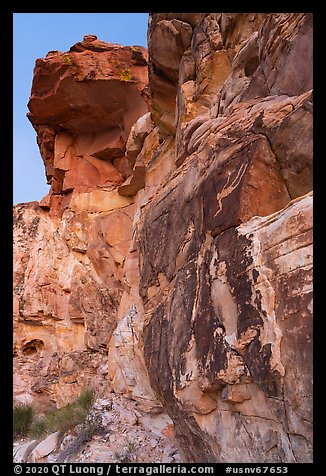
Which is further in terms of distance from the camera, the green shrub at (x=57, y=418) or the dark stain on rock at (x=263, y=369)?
the green shrub at (x=57, y=418)

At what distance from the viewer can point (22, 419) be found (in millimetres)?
12062

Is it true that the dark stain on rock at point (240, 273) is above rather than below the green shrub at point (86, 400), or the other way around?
above

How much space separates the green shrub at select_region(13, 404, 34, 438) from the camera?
11.3 meters

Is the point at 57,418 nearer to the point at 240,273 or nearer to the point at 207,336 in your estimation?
the point at 207,336

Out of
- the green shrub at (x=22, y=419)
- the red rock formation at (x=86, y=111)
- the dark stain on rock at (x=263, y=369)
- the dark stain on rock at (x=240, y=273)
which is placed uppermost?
the red rock formation at (x=86, y=111)

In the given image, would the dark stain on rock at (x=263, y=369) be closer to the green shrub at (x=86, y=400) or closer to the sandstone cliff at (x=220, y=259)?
the sandstone cliff at (x=220, y=259)

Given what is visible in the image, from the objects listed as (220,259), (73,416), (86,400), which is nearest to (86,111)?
(86,400)

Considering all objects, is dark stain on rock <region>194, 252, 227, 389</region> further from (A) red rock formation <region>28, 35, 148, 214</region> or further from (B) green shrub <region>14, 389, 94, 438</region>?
(A) red rock formation <region>28, 35, 148, 214</region>

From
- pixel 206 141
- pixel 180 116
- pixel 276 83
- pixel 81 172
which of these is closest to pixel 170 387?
pixel 206 141

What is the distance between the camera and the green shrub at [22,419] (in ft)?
37.0

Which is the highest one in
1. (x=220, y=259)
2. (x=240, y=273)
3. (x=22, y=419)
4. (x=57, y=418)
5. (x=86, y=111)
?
(x=86, y=111)

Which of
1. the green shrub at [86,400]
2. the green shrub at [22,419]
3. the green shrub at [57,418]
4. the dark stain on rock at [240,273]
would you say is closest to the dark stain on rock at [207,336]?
the dark stain on rock at [240,273]

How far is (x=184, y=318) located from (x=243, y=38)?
5651mm

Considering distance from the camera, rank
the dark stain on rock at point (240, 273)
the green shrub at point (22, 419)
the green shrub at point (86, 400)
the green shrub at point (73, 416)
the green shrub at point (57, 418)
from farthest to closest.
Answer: the green shrub at point (22, 419) → the green shrub at point (86, 400) → the green shrub at point (57, 418) → the green shrub at point (73, 416) → the dark stain on rock at point (240, 273)
